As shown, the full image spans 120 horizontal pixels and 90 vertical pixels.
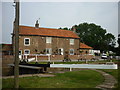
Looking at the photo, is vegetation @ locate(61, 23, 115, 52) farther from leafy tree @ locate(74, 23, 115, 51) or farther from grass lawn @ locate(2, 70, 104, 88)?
grass lawn @ locate(2, 70, 104, 88)

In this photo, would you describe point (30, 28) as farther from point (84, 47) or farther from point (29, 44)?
point (84, 47)

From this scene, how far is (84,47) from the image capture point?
4106 cm

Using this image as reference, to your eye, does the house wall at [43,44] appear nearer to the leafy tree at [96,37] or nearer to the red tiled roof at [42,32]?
the red tiled roof at [42,32]

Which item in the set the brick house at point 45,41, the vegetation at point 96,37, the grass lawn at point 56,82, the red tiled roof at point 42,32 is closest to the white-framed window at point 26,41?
the brick house at point 45,41

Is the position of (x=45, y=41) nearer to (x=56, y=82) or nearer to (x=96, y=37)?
(x=56, y=82)

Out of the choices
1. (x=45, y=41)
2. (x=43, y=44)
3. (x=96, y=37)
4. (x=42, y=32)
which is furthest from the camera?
(x=96, y=37)

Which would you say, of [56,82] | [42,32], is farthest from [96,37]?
[56,82]

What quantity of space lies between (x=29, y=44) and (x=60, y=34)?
29.5ft

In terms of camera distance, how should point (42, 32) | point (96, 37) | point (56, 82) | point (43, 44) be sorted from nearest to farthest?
point (56, 82)
point (43, 44)
point (42, 32)
point (96, 37)

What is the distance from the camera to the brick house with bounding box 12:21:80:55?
3191cm

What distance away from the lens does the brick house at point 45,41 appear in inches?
1256

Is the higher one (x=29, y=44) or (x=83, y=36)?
(x=83, y=36)

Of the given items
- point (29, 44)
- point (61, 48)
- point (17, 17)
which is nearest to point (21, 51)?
point (29, 44)

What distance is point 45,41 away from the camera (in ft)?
112
